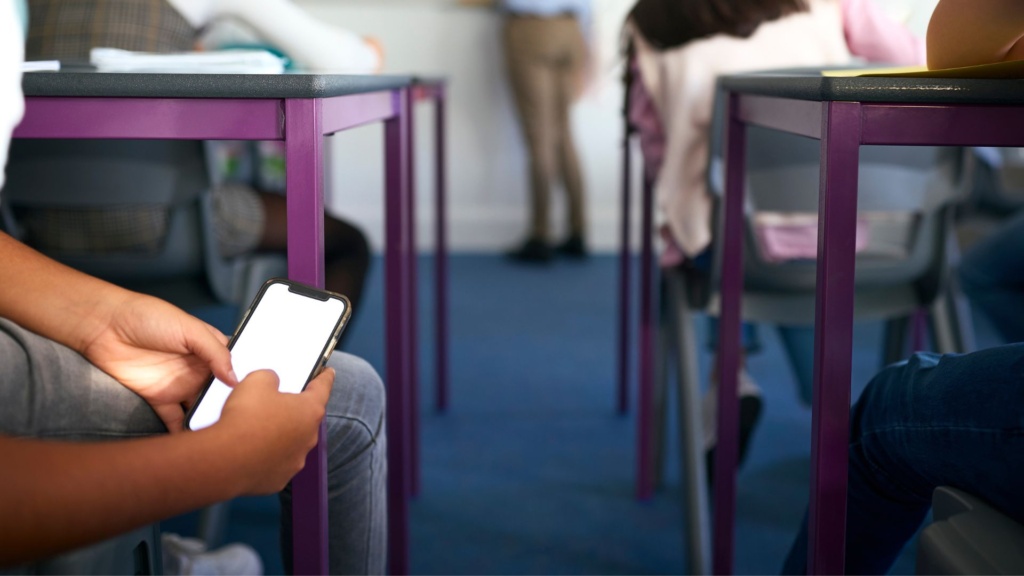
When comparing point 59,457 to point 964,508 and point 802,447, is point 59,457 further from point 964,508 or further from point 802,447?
point 802,447

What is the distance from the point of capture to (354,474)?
812 millimetres

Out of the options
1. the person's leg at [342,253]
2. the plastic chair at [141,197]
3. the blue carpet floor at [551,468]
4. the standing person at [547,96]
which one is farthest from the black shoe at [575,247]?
the plastic chair at [141,197]

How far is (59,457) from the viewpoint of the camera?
469 mm

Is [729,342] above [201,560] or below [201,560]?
above

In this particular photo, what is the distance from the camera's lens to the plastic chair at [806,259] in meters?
1.33

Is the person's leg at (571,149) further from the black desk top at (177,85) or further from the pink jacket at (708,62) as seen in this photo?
the black desk top at (177,85)

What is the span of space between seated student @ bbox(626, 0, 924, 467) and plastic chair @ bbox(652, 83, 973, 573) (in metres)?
0.06

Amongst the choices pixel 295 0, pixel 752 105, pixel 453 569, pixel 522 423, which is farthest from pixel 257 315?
pixel 295 0

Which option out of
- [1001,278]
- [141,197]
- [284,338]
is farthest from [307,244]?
[1001,278]

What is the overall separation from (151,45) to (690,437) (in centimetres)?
88

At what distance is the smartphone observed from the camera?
674mm

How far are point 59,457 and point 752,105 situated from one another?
0.79 metres

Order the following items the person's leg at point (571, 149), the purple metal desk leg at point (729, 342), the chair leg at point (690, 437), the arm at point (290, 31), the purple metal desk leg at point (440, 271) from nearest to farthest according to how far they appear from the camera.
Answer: the purple metal desk leg at point (729, 342)
the chair leg at point (690, 437)
the arm at point (290, 31)
the purple metal desk leg at point (440, 271)
the person's leg at point (571, 149)

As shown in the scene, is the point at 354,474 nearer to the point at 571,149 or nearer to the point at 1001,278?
the point at 1001,278
